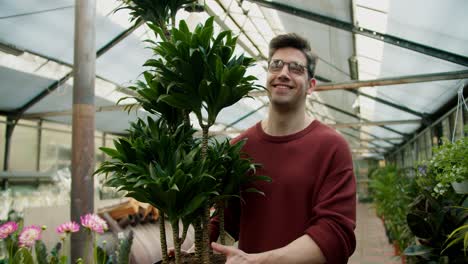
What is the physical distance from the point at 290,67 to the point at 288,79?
0.05 m

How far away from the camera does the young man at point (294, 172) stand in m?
1.33

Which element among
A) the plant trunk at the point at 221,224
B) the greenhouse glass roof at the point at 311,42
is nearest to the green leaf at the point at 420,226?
the plant trunk at the point at 221,224

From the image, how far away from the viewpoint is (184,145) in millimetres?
1279

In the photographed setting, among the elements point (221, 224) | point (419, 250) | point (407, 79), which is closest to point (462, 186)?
point (419, 250)

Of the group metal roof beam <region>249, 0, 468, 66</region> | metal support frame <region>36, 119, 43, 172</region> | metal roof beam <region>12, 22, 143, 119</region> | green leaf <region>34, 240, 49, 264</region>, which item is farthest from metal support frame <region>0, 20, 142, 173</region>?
green leaf <region>34, 240, 49, 264</region>

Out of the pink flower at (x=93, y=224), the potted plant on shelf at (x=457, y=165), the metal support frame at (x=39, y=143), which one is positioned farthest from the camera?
the metal support frame at (x=39, y=143)

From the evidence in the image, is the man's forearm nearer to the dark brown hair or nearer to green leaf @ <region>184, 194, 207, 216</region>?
green leaf @ <region>184, 194, 207, 216</region>

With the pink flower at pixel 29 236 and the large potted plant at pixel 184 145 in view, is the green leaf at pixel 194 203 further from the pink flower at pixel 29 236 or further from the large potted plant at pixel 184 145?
the pink flower at pixel 29 236

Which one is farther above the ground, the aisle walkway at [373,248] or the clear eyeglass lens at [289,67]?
the clear eyeglass lens at [289,67]

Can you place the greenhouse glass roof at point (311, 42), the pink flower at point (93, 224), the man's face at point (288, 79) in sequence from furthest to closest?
the greenhouse glass roof at point (311, 42), the pink flower at point (93, 224), the man's face at point (288, 79)

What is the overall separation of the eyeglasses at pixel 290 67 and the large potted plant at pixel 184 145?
7.9 inches

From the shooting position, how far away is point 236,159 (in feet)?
4.34

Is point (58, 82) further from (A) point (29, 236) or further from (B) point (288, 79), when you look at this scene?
(B) point (288, 79)

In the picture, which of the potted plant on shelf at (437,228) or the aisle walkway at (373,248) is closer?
the potted plant on shelf at (437,228)
